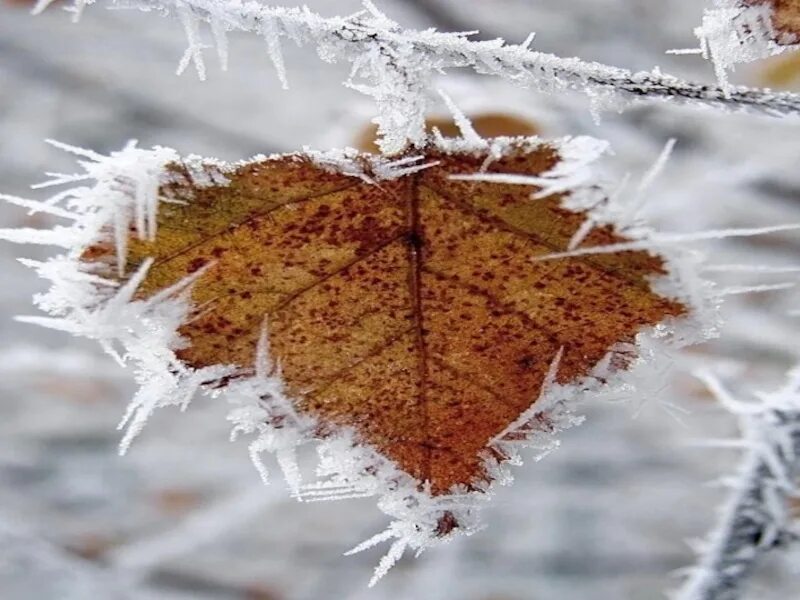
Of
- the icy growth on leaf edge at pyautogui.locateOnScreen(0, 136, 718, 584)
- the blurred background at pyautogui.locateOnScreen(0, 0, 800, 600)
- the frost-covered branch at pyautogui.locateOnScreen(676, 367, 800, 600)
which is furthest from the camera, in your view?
the blurred background at pyautogui.locateOnScreen(0, 0, 800, 600)

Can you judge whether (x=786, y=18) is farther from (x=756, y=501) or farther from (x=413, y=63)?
(x=756, y=501)

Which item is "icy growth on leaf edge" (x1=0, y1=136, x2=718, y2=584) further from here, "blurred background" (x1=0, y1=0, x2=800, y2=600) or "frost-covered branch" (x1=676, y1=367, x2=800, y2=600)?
"blurred background" (x1=0, y1=0, x2=800, y2=600)

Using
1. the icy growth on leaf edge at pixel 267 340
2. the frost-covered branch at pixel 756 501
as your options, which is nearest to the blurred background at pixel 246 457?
the frost-covered branch at pixel 756 501

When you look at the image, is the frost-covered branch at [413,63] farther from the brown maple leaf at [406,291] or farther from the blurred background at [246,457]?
the blurred background at [246,457]

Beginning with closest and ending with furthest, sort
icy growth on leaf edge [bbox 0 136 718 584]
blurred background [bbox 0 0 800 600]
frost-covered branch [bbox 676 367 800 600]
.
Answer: icy growth on leaf edge [bbox 0 136 718 584] < frost-covered branch [bbox 676 367 800 600] < blurred background [bbox 0 0 800 600]

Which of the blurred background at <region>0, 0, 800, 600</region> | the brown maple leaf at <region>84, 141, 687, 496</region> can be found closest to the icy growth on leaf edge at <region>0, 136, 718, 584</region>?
the brown maple leaf at <region>84, 141, 687, 496</region>

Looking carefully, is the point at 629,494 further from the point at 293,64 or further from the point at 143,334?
the point at 143,334

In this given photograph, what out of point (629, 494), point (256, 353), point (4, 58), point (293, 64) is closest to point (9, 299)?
point (4, 58)
